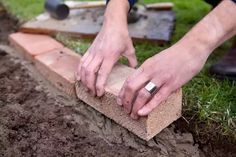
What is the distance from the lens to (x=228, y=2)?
1.58 m

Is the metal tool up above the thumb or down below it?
below

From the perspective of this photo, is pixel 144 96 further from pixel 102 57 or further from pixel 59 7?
pixel 59 7

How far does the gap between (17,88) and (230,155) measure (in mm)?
1237

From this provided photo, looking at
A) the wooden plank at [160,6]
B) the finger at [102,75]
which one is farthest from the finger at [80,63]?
the wooden plank at [160,6]

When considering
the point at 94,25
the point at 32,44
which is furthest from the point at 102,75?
the point at 94,25

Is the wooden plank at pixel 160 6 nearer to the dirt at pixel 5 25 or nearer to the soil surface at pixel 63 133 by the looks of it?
the dirt at pixel 5 25

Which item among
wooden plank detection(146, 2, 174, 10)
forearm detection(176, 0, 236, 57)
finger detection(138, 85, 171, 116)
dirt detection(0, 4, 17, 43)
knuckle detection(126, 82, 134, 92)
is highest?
forearm detection(176, 0, 236, 57)

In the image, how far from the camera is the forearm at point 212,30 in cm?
155

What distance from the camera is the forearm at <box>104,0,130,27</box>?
191cm

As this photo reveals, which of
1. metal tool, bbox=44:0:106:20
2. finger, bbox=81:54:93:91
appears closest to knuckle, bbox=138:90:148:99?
finger, bbox=81:54:93:91

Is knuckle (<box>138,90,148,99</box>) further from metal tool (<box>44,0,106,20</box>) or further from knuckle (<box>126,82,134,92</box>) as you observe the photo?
metal tool (<box>44,0,106,20</box>)

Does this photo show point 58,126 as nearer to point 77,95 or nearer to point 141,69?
point 77,95

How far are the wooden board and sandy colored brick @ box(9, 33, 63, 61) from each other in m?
0.07

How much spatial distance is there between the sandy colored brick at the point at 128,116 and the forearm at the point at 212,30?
26 centimetres
